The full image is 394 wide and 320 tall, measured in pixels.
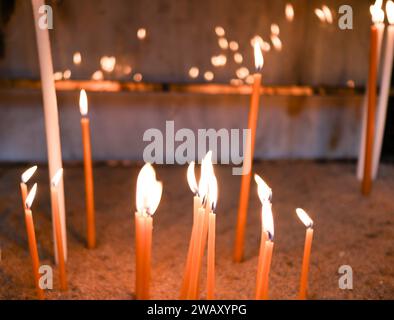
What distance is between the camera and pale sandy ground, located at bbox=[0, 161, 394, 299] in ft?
3.97

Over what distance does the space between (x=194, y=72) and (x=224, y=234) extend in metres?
0.63

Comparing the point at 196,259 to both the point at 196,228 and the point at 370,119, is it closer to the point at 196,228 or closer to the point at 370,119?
the point at 196,228

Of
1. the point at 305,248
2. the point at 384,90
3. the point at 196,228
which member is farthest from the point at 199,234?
the point at 384,90

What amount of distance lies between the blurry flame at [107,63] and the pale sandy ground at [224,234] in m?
0.35

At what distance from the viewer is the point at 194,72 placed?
1.83 metres

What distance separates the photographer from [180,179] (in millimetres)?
1789

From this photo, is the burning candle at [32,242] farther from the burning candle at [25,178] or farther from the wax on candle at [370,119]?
the wax on candle at [370,119]

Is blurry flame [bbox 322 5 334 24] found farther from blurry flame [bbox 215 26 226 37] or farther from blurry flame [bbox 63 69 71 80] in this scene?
blurry flame [bbox 63 69 71 80]

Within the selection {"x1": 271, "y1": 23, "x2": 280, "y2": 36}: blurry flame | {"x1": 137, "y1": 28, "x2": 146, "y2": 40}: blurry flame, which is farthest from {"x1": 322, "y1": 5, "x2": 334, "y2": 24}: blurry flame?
{"x1": 137, "y1": 28, "x2": 146, "y2": 40}: blurry flame

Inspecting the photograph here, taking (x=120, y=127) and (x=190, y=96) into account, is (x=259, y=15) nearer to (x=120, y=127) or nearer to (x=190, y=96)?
(x=190, y=96)

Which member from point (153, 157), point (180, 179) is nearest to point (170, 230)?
point (180, 179)

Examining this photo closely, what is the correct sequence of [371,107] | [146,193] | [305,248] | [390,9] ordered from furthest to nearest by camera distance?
[371,107] < [390,9] < [305,248] < [146,193]

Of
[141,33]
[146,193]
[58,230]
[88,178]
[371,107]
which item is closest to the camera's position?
[146,193]
